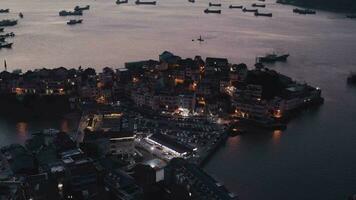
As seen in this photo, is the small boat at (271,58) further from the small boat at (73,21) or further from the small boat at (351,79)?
the small boat at (73,21)

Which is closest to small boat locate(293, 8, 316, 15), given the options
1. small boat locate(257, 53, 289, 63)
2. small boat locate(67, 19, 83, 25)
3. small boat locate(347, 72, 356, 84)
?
small boat locate(67, 19, 83, 25)

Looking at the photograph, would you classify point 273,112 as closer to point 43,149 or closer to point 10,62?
point 43,149

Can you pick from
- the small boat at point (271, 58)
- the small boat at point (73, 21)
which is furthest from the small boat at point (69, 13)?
the small boat at point (271, 58)

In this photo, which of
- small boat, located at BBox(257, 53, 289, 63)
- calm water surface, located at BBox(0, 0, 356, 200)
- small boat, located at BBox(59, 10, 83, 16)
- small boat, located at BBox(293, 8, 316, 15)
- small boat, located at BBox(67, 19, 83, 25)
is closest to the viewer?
calm water surface, located at BBox(0, 0, 356, 200)

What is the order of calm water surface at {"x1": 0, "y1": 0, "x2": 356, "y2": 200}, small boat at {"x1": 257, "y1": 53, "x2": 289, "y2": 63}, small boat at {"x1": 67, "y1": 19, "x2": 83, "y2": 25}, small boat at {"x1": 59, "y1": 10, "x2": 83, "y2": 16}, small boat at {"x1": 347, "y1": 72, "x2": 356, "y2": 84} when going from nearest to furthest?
1. calm water surface at {"x1": 0, "y1": 0, "x2": 356, "y2": 200}
2. small boat at {"x1": 347, "y1": 72, "x2": 356, "y2": 84}
3. small boat at {"x1": 257, "y1": 53, "x2": 289, "y2": 63}
4. small boat at {"x1": 67, "y1": 19, "x2": 83, "y2": 25}
5. small boat at {"x1": 59, "y1": 10, "x2": 83, "y2": 16}

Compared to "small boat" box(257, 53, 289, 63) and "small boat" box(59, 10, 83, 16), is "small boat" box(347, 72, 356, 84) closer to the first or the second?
"small boat" box(257, 53, 289, 63)

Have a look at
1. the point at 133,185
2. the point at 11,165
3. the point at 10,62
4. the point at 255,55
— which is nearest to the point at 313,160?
the point at 133,185

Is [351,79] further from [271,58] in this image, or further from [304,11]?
[304,11]

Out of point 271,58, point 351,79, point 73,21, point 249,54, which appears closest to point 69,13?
point 73,21
